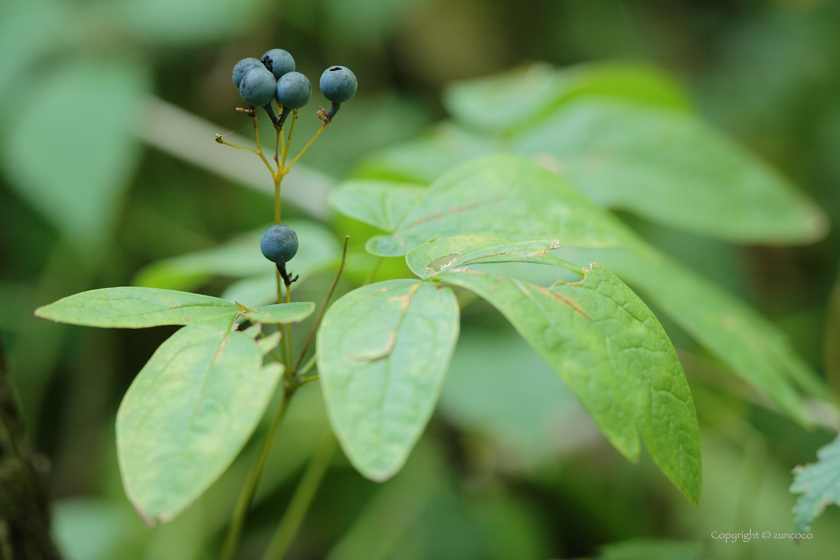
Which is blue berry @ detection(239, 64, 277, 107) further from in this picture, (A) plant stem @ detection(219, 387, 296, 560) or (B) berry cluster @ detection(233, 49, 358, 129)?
(A) plant stem @ detection(219, 387, 296, 560)

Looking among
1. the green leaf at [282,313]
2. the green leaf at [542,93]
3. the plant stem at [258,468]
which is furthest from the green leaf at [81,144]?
the green leaf at [282,313]

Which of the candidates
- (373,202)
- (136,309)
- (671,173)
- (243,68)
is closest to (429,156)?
(671,173)

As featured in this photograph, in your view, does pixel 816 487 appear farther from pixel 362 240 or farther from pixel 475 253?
pixel 362 240

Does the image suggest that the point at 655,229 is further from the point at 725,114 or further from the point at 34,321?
the point at 34,321

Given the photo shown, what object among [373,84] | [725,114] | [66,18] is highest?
[66,18]

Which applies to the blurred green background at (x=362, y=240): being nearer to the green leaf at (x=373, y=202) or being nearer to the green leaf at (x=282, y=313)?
the green leaf at (x=373, y=202)

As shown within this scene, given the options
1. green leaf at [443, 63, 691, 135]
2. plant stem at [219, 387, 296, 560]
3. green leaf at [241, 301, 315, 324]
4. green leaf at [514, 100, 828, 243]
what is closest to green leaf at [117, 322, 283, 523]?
green leaf at [241, 301, 315, 324]

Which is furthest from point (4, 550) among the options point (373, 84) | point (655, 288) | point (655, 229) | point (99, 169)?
point (373, 84)
